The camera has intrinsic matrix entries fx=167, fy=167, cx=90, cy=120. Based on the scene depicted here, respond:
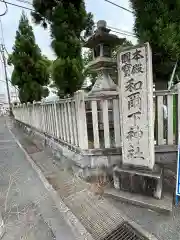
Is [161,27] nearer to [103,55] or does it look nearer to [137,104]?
[103,55]

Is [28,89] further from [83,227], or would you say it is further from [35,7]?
[83,227]

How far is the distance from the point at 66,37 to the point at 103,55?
5.08 feet

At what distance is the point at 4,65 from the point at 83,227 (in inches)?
954

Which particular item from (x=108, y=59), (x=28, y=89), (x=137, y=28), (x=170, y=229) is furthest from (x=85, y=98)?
(x=28, y=89)

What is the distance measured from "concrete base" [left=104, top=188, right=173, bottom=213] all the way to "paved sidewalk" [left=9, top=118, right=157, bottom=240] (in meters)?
0.18

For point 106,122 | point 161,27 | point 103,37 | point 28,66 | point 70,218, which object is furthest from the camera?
point 28,66

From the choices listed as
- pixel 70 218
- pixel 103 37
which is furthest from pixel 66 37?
pixel 70 218

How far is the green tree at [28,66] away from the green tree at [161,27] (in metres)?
8.35

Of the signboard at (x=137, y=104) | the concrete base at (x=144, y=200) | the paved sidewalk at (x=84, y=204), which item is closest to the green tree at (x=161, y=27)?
the signboard at (x=137, y=104)

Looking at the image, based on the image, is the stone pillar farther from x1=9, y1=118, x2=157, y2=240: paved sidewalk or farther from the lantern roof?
the lantern roof

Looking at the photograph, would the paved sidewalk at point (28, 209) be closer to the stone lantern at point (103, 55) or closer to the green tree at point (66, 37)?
the stone lantern at point (103, 55)

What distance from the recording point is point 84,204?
2.73 metres

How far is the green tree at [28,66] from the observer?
1032 cm

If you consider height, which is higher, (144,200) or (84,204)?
(144,200)
